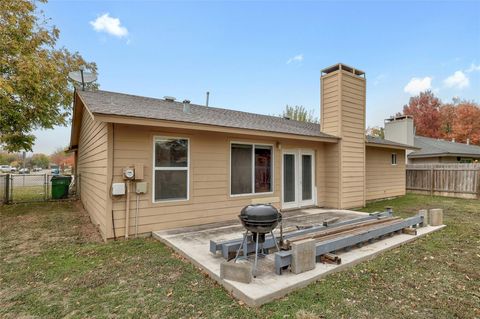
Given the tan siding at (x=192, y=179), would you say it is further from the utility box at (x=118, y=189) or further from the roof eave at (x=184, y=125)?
the roof eave at (x=184, y=125)

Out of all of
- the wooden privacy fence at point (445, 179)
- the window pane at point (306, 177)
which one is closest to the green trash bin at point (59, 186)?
the window pane at point (306, 177)

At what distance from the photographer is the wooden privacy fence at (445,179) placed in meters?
11.4

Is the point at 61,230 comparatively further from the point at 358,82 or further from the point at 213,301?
the point at 358,82

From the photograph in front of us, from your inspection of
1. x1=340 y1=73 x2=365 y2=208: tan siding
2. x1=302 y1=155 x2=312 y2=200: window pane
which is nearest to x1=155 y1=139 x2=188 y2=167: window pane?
x1=302 y1=155 x2=312 y2=200: window pane

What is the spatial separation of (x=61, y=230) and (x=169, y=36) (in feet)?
31.1

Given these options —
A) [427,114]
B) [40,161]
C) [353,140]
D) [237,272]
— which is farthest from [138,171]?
[40,161]

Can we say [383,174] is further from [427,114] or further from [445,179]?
[427,114]

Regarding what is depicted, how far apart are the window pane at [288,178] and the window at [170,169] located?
10.3ft

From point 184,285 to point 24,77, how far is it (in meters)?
9.34

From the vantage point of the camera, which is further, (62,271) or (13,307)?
(62,271)

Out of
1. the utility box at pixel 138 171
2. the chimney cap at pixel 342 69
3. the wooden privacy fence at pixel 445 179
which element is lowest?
the wooden privacy fence at pixel 445 179

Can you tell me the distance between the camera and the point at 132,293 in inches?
116

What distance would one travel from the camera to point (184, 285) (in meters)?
3.10

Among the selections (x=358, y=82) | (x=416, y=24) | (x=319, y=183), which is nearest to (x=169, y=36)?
(x=358, y=82)
